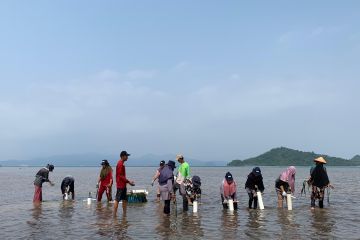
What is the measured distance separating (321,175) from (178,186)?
676cm

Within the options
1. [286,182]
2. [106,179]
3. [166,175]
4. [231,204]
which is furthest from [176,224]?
[106,179]

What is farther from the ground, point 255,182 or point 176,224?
point 255,182

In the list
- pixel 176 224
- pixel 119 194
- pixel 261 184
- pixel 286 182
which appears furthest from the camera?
pixel 286 182

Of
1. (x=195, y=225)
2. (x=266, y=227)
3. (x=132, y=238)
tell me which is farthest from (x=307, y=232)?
(x=132, y=238)

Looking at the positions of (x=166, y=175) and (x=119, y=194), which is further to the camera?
(x=166, y=175)

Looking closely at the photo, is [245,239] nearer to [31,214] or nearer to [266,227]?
[266,227]

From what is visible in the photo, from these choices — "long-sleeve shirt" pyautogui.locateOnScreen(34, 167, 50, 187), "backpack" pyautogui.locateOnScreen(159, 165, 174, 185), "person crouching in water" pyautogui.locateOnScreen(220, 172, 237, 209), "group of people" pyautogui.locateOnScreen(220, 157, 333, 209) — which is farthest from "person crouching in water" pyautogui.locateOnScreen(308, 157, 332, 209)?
"long-sleeve shirt" pyautogui.locateOnScreen(34, 167, 50, 187)

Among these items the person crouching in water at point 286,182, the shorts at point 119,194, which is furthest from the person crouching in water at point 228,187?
the shorts at point 119,194

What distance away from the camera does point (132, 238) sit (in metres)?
11.6

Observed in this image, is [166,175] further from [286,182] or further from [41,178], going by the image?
[41,178]

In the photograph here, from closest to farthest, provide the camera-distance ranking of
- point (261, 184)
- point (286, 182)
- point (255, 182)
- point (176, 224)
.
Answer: point (176, 224) → point (255, 182) → point (261, 184) → point (286, 182)

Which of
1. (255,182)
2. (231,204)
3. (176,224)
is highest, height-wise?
(255,182)

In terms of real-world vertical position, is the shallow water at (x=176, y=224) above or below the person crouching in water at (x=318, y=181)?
below

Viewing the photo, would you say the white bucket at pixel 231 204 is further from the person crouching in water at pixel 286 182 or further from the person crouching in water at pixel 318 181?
the person crouching in water at pixel 318 181
